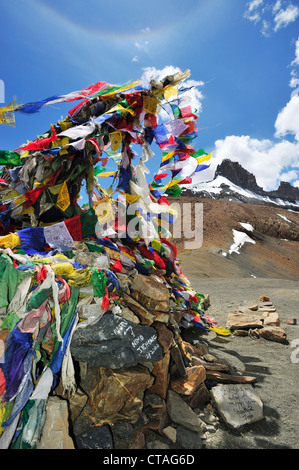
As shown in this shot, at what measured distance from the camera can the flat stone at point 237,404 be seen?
2.86m

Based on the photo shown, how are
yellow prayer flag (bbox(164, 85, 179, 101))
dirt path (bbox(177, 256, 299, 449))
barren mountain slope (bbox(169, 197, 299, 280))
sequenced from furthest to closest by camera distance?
barren mountain slope (bbox(169, 197, 299, 280)) → yellow prayer flag (bbox(164, 85, 179, 101)) → dirt path (bbox(177, 256, 299, 449))

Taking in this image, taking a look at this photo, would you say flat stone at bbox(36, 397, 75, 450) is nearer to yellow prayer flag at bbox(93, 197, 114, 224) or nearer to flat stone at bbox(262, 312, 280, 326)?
yellow prayer flag at bbox(93, 197, 114, 224)

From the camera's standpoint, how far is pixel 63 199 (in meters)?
4.16

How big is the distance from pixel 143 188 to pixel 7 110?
237cm

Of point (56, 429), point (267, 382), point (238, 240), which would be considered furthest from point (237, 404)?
point (238, 240)

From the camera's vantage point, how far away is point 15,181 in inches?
183

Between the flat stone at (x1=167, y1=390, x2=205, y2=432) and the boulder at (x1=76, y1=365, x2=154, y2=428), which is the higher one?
the boulder at (x1=76, y1=365, x2=154, y2=428)

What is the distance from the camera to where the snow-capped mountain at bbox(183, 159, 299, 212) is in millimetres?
67412

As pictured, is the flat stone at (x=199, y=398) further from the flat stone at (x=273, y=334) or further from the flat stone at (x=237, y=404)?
the flat stone at (x=273, y=334)

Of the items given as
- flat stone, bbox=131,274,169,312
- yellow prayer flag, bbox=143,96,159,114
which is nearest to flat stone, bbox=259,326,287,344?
flat stone, bbox=131,274,169,312

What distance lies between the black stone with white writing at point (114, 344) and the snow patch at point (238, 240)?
984 inches

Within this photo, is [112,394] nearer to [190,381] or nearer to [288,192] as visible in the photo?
[190,381]

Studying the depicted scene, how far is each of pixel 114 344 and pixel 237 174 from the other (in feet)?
267

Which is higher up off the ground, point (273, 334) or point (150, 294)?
point (150, 294)
